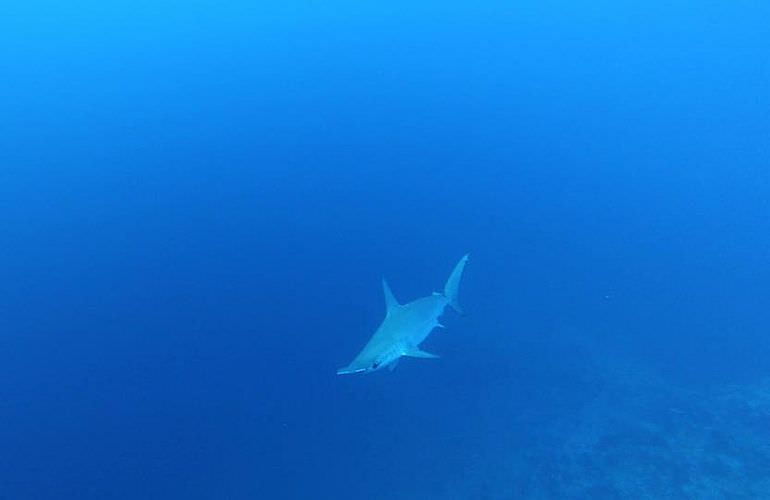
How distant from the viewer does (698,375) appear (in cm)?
1580

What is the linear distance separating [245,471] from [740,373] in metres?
13.4

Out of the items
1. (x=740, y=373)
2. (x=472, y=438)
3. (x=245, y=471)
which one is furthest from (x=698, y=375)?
(x=245, y=471)

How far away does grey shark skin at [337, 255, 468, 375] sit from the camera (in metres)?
7.67

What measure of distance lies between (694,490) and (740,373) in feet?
15.4

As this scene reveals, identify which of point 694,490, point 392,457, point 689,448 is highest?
point 392,457

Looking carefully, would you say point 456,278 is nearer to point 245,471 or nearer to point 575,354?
point 245,471

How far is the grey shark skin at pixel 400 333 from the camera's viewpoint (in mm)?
7668

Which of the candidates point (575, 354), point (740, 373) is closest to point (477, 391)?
point (575, 354)

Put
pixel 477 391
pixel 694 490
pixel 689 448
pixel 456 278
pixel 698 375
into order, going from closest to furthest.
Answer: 1. pixel 456 278
2. pixel 694 490
3. pixel 689 448
4. pixel 477 391
5. pixel 698 375

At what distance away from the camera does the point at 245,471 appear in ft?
41.9

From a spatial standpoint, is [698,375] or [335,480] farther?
[698,375]

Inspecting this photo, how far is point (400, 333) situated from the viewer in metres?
8.16

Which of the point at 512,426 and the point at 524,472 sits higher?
the point at 512,426

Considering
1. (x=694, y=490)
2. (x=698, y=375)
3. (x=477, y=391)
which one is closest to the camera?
(x=694, y=490)
